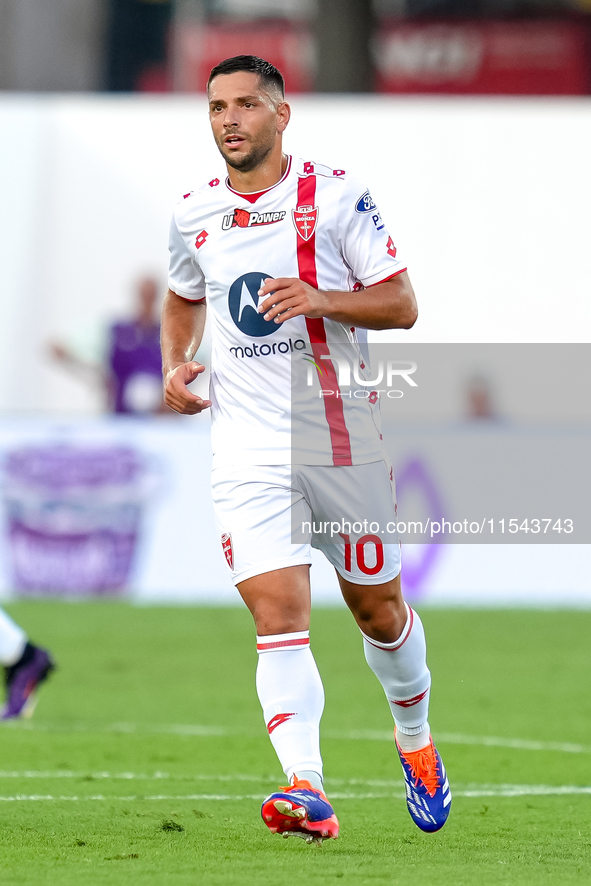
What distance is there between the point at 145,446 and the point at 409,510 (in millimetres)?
2166

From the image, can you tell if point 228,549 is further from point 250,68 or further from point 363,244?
point 250,68

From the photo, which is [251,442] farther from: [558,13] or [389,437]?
[558,13]

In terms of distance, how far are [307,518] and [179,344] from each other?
75cm

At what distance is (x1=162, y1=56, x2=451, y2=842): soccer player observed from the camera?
4645 millimetres

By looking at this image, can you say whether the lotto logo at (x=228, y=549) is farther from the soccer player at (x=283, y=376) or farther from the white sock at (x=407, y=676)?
the white sock at (x=407, y=676)

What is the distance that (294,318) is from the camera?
15.7 feet

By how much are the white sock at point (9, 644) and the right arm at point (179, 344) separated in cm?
304

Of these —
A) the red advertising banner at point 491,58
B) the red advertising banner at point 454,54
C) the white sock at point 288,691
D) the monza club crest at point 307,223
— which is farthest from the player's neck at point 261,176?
the red advertising banner at point 491,58

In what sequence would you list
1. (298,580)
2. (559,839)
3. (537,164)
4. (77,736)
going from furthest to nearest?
1. (537,164)
2. (77,736)
3. (559,839)
4. (298,580)

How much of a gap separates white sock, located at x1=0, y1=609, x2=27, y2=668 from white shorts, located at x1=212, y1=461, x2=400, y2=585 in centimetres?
321

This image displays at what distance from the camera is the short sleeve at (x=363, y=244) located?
4.77 m

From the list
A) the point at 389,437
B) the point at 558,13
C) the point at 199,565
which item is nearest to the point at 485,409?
the point at 389,437

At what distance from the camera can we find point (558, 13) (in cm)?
2544

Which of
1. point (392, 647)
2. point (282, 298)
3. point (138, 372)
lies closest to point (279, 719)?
point (392, 647)
